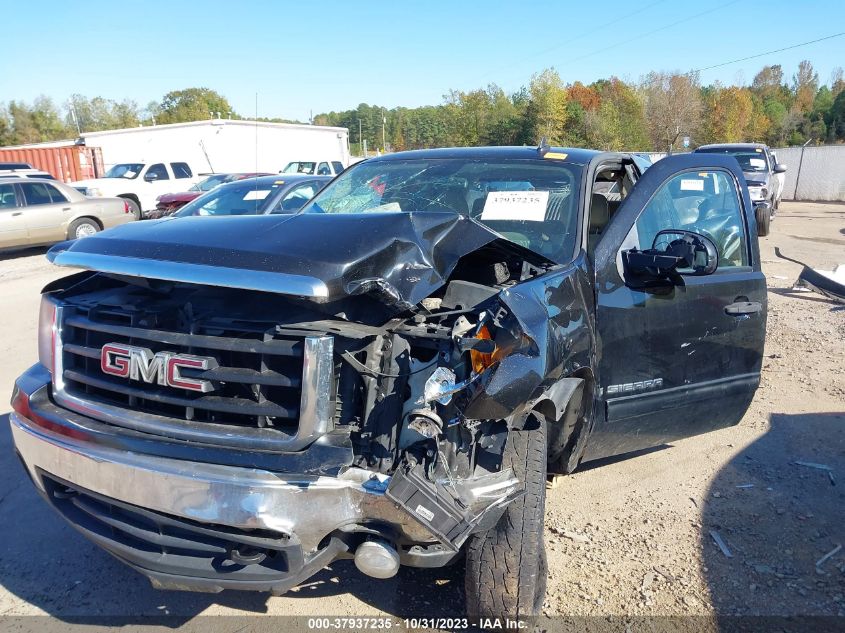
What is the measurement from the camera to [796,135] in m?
56.4

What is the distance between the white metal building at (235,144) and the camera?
2866cm

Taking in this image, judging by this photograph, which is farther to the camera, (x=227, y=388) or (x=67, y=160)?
(x=67, y=160)

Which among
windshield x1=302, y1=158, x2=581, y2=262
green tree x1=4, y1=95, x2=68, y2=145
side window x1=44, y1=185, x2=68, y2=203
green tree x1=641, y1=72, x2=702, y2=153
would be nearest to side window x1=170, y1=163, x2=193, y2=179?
side window x1=44, y1=185, x2=68, y2=203

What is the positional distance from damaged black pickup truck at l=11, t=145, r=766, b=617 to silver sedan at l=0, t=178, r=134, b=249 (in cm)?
1180

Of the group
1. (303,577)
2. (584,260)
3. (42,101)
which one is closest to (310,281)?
(303,577)

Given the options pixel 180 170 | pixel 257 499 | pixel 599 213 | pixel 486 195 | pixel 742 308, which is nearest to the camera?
pixel 257 499

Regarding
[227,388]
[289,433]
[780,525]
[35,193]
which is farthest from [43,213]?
[780,525]

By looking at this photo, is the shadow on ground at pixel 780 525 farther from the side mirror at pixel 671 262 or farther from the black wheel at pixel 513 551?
the side mirror at pixel 671 262

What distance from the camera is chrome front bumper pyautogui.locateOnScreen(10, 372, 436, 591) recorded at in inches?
80.7

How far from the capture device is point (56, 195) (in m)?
14.1

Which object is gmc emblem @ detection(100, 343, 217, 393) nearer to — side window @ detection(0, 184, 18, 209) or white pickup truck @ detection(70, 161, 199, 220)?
side window @ detection(0, 184, 18, 209)

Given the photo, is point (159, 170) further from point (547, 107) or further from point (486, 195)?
point (547, 107)

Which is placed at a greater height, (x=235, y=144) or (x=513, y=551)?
(x=235, y=144)

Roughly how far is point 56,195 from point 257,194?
22.4 ft
